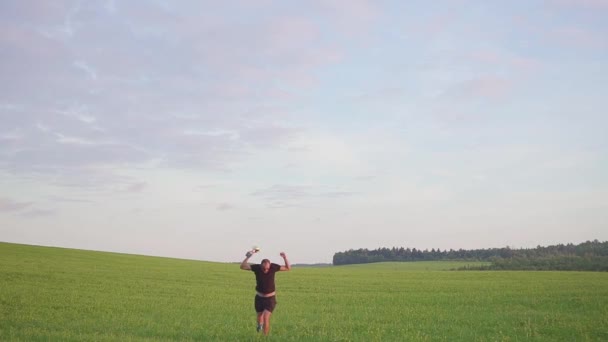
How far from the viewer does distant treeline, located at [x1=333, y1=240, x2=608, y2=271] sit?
87.6 m

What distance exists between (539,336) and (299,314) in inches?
369

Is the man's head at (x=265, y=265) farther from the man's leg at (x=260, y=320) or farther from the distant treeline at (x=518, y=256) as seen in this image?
the distant treeline at (x=518, y=256)

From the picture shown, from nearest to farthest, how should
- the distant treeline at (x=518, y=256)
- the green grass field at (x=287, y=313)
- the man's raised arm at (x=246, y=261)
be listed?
1. the man's raised arm at (x=246, y=261)
2. the green grass field at (x=287, y=313)
3. the distant treeline at (x=518, y=256)

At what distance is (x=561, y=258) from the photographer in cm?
9281

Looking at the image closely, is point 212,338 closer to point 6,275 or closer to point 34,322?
point 34,322

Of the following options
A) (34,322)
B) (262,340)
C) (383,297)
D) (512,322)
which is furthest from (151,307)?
(512,322)

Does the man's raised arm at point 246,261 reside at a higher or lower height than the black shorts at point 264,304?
higher

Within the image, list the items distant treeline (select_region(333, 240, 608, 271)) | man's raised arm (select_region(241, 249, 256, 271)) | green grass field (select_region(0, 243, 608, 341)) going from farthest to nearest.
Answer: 1. distant treeline (select_region(333, 240, 608, 271))
2. green grass field (select_region(0, 243, 608, 341))
3. man's raised arm (select_region(241, 249, 256, 271))

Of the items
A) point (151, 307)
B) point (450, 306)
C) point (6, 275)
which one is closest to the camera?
point (151, 307)

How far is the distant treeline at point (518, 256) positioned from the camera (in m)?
87.6

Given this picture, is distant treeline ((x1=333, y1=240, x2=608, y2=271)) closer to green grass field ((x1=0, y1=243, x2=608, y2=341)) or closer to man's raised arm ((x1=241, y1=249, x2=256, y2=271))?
green grass field ((x1=0, y1=243, x2=608, y2=341))

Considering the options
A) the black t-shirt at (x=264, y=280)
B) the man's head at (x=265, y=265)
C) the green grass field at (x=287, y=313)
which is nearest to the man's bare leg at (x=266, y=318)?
the green grass field at (x=287, y=313)

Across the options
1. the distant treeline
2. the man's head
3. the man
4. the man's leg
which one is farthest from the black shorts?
the distant treeline

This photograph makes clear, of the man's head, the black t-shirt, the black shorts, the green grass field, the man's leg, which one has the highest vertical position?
the man's head
